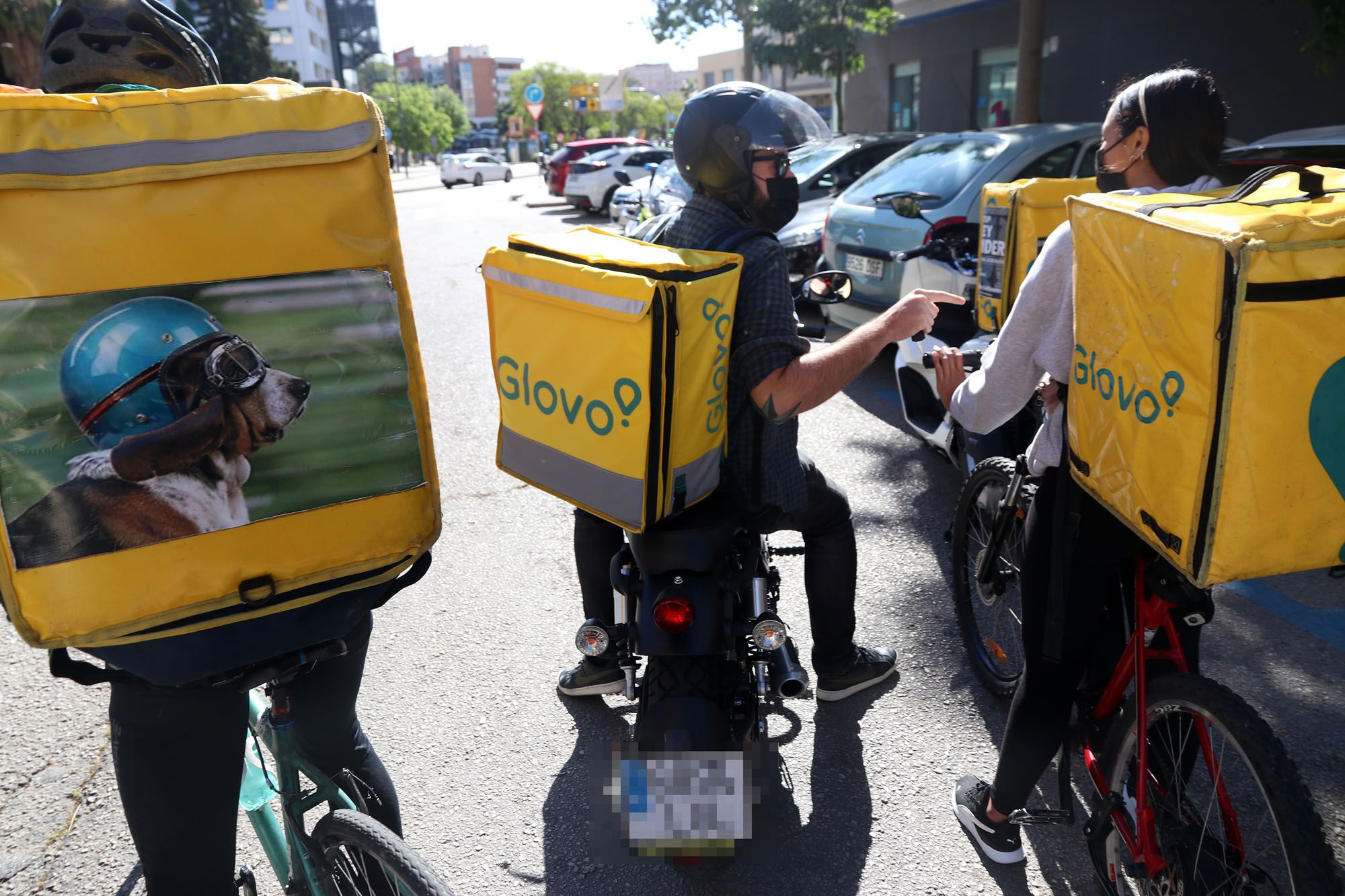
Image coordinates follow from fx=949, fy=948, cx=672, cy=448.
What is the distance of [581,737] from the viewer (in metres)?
3.06

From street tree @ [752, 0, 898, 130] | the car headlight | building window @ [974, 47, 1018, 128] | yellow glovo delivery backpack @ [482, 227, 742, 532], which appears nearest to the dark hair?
yellow glovo delivery backpack @ [482, 227, 742, 532]

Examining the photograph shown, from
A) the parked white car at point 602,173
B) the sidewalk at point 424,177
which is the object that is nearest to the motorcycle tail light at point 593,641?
the parked white car at point 602,173

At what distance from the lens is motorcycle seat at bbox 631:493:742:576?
2195 millimetres

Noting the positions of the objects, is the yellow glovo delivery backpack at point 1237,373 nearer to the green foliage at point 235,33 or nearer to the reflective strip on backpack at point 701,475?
the reflective strip on backpack at point 701,475

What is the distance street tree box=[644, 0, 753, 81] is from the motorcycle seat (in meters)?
21.6

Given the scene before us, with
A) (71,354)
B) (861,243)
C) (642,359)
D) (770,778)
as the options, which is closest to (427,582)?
(770,778)

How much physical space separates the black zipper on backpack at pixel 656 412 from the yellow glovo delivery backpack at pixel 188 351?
51 centimetres

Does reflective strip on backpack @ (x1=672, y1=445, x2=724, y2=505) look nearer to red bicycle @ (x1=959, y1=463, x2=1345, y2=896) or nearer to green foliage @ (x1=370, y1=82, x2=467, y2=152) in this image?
red bicycle @ (x1=959, y1=463, x2=1345, y2=896)

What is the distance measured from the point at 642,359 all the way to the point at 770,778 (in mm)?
1052

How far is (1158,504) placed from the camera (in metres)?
1.67

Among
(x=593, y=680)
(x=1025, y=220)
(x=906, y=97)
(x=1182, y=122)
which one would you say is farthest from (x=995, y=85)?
(x=593, y=680)

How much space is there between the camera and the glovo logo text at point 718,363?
199cm

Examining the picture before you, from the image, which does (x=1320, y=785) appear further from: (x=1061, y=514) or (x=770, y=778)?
(x=770, y=778)

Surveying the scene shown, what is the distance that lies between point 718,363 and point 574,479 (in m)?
0.42
